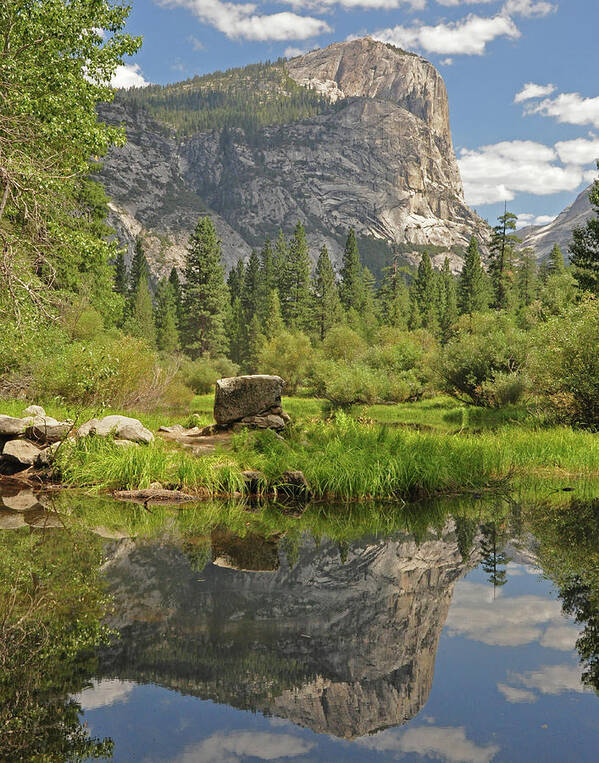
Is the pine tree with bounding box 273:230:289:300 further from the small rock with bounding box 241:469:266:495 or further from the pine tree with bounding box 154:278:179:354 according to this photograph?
the small rock with bounding box 241:469:266:495

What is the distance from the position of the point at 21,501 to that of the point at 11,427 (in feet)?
12.0

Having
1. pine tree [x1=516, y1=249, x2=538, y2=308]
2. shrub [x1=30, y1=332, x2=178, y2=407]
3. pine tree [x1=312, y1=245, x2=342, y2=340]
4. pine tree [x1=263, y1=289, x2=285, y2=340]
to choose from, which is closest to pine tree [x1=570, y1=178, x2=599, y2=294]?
shrub [x1=30, y1=332, x2=178, y2=407]

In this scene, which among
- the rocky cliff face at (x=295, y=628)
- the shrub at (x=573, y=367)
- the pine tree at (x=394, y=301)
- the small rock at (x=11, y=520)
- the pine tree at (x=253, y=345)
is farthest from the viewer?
the pine tree at (x=394, y=301)

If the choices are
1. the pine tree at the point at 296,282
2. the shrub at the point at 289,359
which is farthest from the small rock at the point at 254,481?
the pine tree at the point at 296,282

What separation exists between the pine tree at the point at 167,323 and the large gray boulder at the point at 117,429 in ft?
189

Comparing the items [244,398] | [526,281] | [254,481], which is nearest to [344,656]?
[254,481]

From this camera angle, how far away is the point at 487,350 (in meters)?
26.4

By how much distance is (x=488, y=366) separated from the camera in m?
26.4

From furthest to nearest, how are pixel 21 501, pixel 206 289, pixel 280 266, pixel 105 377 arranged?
pixel 280 266, pixel 206 289, pixel 105 377, pixel 21 501

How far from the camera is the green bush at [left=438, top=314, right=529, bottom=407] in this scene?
25.2 metres

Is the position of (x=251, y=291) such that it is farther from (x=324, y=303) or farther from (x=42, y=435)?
(x=42, y=435)

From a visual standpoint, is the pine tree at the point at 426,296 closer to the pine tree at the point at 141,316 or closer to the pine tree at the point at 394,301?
the pine tree at the point at 394,301

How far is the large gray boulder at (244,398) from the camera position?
20062 mm

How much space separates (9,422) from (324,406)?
24.7 m
